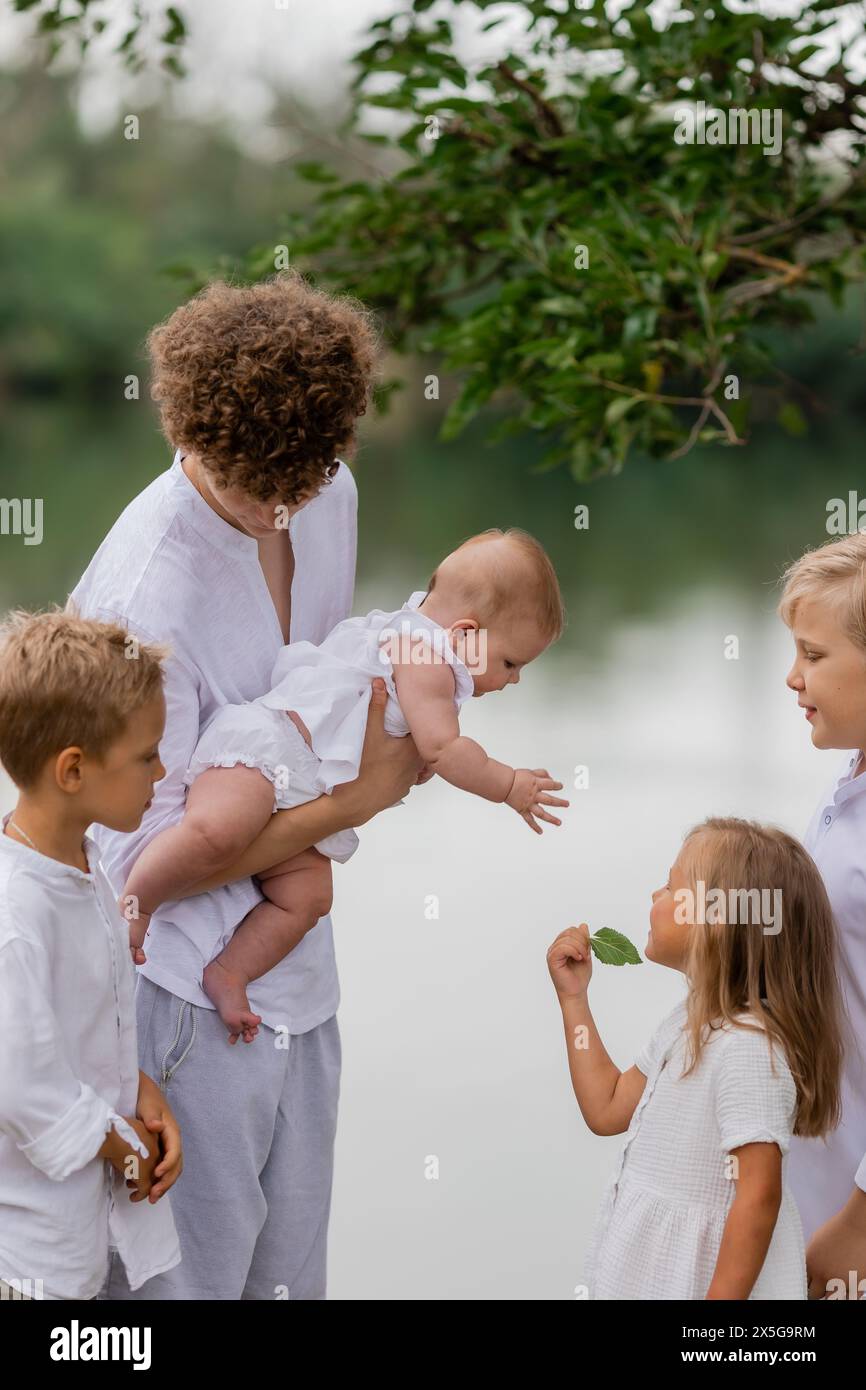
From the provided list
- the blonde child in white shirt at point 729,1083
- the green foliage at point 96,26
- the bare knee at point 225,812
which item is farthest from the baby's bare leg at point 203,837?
the green foliage at point 96,26

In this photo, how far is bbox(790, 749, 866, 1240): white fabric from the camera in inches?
49.1

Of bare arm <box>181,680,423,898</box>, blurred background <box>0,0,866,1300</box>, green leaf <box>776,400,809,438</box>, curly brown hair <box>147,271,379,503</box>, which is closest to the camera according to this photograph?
curly brown hair <box>147,271,379,503</box>

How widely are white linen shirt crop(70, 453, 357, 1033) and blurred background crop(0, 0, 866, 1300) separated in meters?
0.28

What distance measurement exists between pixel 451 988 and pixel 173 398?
274cm

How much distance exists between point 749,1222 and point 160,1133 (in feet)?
1.53

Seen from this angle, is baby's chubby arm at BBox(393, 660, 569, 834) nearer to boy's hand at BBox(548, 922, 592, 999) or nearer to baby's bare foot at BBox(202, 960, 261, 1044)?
boy's hand at BBox(548, 922, 592, 999)

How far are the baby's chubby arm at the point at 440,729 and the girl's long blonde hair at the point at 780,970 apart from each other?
0.21 meters

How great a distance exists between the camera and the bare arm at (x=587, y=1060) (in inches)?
49.7

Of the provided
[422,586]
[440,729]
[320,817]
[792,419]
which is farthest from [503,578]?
[422,586]

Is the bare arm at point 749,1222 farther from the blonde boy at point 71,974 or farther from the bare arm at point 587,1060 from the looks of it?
the blonde boy at point 71,974

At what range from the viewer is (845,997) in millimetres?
1249

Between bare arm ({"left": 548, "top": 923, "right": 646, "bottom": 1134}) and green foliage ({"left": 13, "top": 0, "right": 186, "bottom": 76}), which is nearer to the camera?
bare arm ({"left": 548, "top": 923, "right": 646, "bottom": 1134})

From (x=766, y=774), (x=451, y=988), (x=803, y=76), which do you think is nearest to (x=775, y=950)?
(x=803, y=76)

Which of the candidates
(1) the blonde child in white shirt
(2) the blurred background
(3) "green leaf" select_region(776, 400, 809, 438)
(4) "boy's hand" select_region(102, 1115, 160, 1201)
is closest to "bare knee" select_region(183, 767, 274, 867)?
(4) "boy's hand" select_region(102, 1115, 160, 1201)
